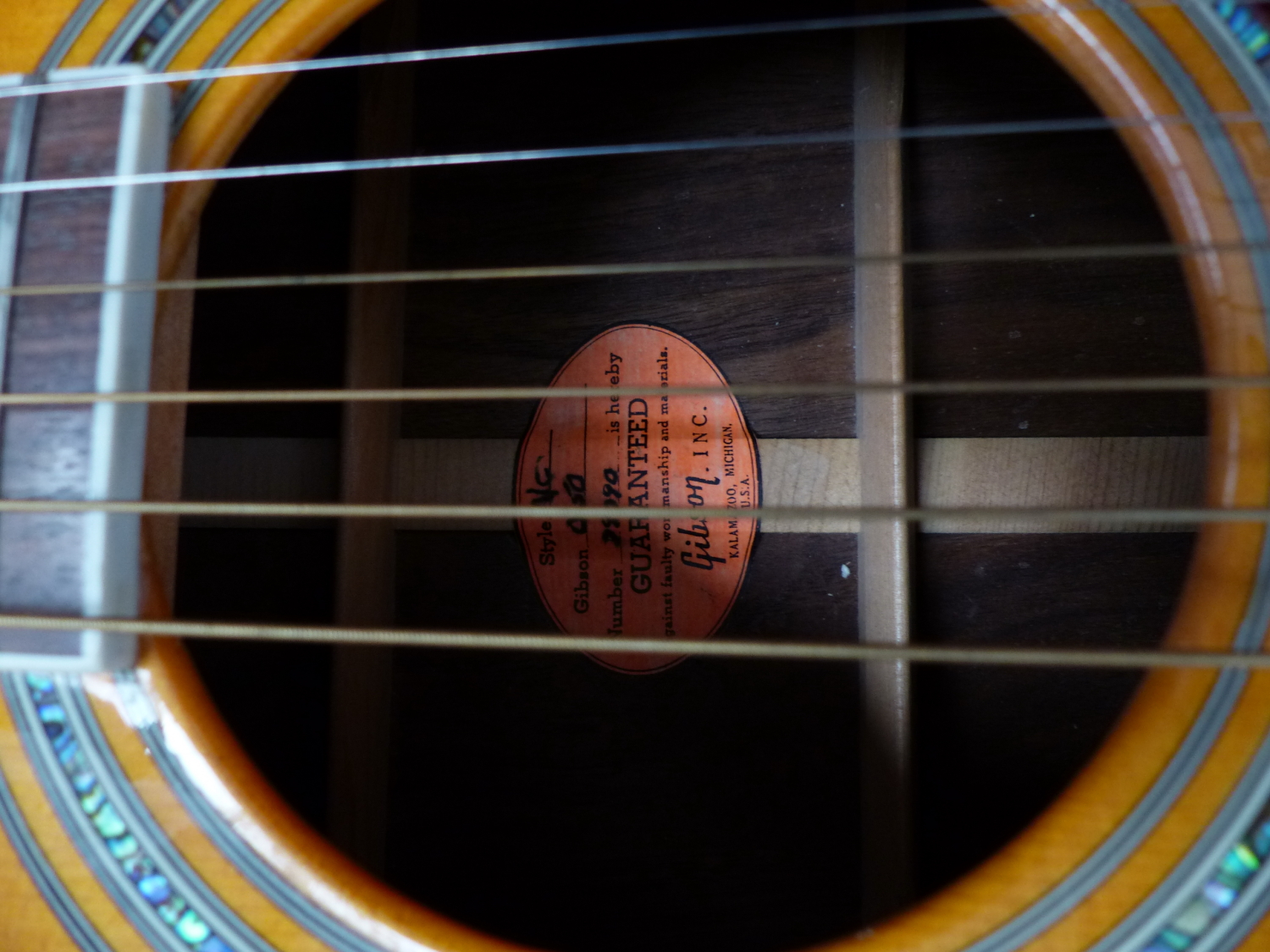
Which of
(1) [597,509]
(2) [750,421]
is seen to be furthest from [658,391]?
(2) [750,421]

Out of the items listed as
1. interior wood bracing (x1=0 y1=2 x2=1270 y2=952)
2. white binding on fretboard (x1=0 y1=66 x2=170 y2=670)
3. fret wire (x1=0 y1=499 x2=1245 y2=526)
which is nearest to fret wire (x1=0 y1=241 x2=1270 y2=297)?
white binding on fretboard (x1=0 y1=66 x2=170 y2=670)

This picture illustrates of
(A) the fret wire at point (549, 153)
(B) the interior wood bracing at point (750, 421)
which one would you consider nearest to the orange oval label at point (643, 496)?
(B) the interior wood bracing at point (750, 421)

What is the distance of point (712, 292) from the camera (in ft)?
2.44

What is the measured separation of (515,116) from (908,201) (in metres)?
0.33

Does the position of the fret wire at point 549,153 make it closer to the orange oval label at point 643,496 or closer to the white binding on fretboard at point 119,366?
the white binding on fretboard at point 119,366

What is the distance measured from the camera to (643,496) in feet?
2.40

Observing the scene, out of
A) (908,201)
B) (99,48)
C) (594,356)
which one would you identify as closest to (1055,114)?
(908,201)

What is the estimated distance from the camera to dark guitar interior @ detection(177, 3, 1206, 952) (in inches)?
28.0

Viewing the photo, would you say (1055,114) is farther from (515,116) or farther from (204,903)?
(204,903)

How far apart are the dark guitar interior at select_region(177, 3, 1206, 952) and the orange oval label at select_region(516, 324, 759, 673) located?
2 centimetres

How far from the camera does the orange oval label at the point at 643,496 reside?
729 millimetres

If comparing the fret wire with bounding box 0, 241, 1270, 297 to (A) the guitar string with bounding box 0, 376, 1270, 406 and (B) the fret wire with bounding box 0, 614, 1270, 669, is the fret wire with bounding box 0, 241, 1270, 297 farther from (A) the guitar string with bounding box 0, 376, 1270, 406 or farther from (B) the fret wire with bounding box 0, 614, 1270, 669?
(B) the fret wire with bounding box 0, 614, 1270, 669

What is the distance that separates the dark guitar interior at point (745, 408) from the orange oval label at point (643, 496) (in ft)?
0.07

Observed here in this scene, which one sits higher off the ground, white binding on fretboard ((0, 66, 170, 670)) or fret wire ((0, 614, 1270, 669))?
white binding on fretboard ((0, 66, 170, 670))
